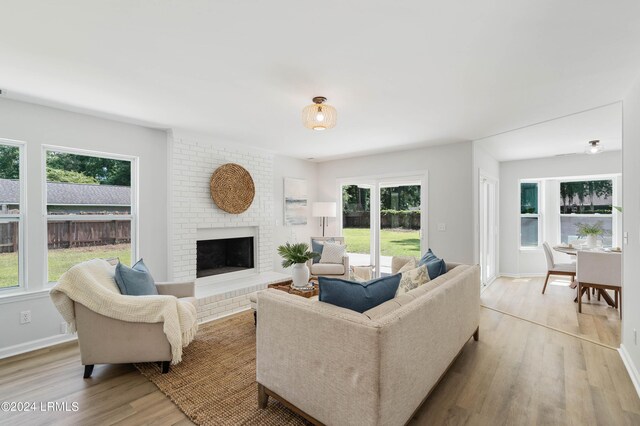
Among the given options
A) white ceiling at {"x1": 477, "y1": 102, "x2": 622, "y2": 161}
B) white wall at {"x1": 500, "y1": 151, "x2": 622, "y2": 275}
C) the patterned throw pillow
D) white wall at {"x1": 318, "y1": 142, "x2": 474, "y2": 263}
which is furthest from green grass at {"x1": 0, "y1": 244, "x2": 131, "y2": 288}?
white wall at {"x1": 500, "y1": 151, "x2": 622, "y2": 275}

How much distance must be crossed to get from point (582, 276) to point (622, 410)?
248cm

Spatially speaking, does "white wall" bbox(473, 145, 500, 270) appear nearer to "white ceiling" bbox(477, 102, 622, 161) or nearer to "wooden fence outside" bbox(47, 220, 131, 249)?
"white ceiling" bbox(477, 102, 622, 161)

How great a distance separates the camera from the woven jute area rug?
6.42 feet

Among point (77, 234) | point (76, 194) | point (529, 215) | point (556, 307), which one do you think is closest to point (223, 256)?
point (77, 234)

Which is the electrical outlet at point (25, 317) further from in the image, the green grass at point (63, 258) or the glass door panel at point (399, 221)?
the glass door panel at point (399, 221)

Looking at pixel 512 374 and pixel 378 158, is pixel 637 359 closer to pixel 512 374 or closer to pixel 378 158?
pixel 512 374

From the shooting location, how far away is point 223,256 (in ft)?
15.8

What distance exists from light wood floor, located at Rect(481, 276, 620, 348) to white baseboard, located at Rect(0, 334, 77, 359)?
5.16 metres

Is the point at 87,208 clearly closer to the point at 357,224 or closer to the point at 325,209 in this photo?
the point at 325,209

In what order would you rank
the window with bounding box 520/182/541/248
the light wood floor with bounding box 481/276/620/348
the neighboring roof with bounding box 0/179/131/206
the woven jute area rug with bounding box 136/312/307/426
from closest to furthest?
the woven jute area rug with bounding box 136/312/307/426, the neighboring roof with bounding box 0/179/131/206, the light wood floor with bounding box 481/276/620/348, the window with bounding box 520/182/541/248

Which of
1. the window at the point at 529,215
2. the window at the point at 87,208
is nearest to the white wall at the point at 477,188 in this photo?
the window at the point at 529,215

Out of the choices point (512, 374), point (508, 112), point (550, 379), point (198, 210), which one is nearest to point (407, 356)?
point (512, 374)

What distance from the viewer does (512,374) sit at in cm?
247

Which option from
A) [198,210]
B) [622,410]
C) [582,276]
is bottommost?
[622,410]
